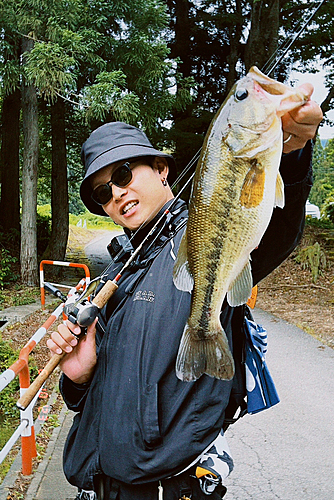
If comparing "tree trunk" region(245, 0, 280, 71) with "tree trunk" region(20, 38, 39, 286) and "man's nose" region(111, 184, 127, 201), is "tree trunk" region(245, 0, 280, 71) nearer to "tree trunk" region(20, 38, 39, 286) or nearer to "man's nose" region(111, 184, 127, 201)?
"tree trunk" region(20, 38, 39, 286)

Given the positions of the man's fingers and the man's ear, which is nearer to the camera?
the man's fingers

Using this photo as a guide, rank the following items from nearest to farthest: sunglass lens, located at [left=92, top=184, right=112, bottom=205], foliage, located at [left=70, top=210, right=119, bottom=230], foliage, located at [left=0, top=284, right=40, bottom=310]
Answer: sunglass lens, located at [left=92, top=184, right=112, bottom=205]
foliage, located at [left=0, top=284, right=40, bottom=310]
foliage, located at [left=70, top=210, right=119, bottom=230]

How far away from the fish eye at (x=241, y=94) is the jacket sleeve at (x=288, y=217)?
1.12 feet

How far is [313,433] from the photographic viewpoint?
18.1 feet

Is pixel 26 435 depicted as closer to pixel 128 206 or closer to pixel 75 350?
pixel 75 350

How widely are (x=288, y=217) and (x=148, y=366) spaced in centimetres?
69

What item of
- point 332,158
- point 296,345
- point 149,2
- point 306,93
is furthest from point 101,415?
point 332,158

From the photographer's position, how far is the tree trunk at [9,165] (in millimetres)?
18312

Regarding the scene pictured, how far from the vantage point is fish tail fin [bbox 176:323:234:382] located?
1640mm

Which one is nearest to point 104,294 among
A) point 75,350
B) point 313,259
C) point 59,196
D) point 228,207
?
point 75,350

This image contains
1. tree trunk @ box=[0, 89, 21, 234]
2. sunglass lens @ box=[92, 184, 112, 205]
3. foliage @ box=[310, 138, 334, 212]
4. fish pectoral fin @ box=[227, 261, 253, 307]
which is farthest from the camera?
foliage @ box=[310, 138, 334, 212]

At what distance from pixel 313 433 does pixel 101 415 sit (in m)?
4.17

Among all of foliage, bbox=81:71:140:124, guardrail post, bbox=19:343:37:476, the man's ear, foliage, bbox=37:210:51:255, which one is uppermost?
foliage, bbox=81:71:140:124

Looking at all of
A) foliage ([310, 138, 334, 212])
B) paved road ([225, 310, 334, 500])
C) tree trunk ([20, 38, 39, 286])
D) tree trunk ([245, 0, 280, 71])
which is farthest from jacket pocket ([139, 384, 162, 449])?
foliage ([310, 138, 334, 212])
